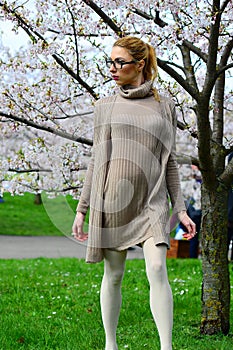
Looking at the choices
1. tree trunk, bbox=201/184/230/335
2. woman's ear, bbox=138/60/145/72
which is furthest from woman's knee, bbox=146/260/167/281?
tree trunk, bbox=201/184/230/335

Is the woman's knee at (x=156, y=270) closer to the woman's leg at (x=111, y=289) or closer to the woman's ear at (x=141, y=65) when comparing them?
the woman's leg at (x=111, y=289)

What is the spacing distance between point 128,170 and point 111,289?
641 mm

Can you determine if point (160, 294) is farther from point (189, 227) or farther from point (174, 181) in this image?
point (174, 181)

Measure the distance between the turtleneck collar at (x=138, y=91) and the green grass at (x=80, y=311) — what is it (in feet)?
5.08

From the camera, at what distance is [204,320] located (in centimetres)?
480

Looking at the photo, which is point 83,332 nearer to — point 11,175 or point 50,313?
point 50,313

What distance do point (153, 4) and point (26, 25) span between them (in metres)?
0.85

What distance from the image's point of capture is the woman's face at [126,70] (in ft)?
11.8

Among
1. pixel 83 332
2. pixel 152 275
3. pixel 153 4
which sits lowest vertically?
pixel 83 332

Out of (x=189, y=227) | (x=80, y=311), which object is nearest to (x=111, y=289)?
(x=189, y=227)

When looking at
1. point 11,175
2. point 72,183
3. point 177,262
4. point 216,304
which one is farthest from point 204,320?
point 177,262

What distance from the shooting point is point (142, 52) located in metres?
3.63

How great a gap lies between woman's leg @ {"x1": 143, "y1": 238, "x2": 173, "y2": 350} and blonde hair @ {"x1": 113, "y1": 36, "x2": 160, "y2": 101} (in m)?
0.85

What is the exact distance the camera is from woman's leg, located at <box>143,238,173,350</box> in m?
3.41
